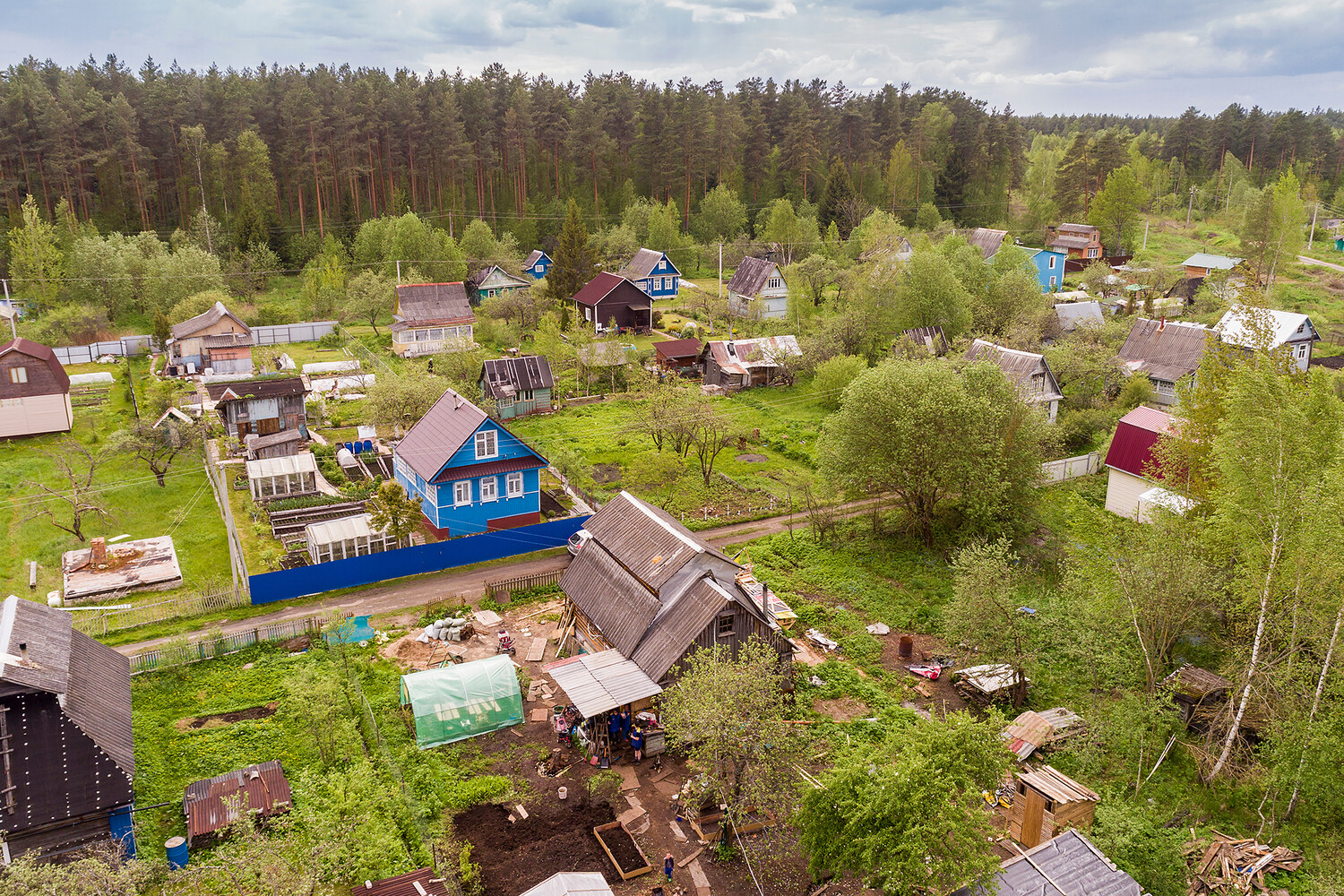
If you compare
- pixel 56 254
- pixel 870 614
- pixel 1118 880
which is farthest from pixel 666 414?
pixel 56 254

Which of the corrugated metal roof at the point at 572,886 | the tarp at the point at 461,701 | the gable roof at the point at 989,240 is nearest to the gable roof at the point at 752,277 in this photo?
the gable roof at the point at 989,240

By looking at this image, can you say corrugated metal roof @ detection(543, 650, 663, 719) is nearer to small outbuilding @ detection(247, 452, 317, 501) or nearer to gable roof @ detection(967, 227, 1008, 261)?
small outbuilding @ detection(247, 452, 317, 501)

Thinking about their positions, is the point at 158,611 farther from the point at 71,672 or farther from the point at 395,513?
the point at 71,672

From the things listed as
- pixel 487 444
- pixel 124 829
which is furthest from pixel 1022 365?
pixel 124 829

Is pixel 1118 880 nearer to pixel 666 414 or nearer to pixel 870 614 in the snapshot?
pixel 870 614

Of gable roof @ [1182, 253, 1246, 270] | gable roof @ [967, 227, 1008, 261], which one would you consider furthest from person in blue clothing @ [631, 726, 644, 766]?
gable roof @ [1182, 253, 1246, 270]

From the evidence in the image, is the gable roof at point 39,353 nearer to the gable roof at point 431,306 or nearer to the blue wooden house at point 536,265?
Result: the gable roof at point 431,306
